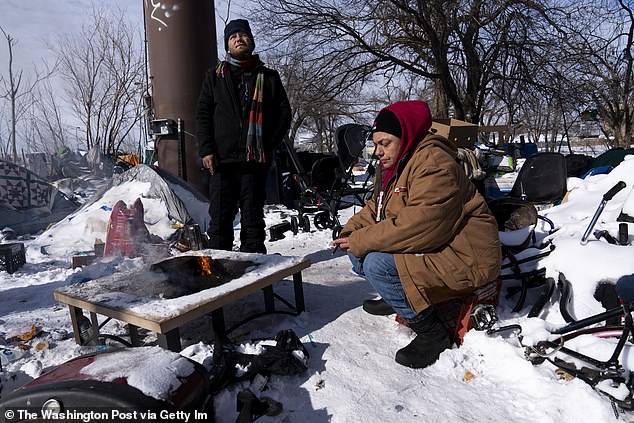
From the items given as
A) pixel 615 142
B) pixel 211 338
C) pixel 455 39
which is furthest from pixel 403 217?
pixel 615 142

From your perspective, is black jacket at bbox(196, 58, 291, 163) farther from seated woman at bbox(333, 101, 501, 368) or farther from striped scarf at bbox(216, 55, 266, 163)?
seated woman at bbox(333, 101, 501, 368)

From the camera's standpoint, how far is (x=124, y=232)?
14.4 ft

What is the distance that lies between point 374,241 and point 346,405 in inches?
31.4

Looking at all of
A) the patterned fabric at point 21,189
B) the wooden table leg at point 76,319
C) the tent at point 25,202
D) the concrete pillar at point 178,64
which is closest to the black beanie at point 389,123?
the wooden table leg at point 76,319

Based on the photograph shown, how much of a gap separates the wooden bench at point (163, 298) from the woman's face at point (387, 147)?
0.90 meters

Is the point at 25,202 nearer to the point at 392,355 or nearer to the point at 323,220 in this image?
the point at 323,220

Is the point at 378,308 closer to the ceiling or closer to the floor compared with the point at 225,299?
closer to the floor

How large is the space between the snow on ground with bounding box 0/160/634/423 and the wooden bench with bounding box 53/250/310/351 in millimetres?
210

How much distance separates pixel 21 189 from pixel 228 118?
501cm

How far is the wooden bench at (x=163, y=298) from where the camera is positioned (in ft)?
6.61

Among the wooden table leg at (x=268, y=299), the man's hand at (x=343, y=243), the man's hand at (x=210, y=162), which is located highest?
Result: the man's hand at (x=210, y=162)

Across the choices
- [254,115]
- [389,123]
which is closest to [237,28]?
[254,115]

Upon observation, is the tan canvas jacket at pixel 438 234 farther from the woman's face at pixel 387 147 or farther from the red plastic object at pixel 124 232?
the red plastic object at pixel 124 232

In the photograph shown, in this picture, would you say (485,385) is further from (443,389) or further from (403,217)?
(403,217)
